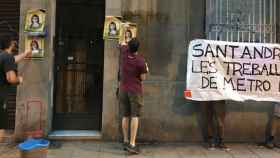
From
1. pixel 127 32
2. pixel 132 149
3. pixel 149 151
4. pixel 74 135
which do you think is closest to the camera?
pixel 132 149

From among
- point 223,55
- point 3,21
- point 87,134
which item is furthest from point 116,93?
point 3,21

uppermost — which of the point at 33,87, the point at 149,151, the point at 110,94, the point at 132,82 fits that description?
the point at 132,82

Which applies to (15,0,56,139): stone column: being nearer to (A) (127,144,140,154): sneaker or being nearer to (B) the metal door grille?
(A) (127,144,140,154): sneaker

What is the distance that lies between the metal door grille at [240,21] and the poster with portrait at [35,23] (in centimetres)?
342

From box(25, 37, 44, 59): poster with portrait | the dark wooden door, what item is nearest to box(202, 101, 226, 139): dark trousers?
the dark wooden door

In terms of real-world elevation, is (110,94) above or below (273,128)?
above

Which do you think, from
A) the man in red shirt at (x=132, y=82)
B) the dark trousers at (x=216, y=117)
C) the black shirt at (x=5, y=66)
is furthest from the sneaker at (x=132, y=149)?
the black shirt at (x=5, y=66)

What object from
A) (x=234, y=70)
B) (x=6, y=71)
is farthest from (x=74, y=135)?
(x=234, y=70)

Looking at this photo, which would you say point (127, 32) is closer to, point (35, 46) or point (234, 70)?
point (35, 46)

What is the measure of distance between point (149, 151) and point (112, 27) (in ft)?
8.58

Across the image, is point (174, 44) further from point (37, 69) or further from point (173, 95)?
point (37, 69)

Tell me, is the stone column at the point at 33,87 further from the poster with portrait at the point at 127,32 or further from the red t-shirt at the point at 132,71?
the red t-shirt at the point at 132,71

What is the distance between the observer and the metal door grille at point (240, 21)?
8.08m

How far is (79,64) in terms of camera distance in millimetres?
8430
